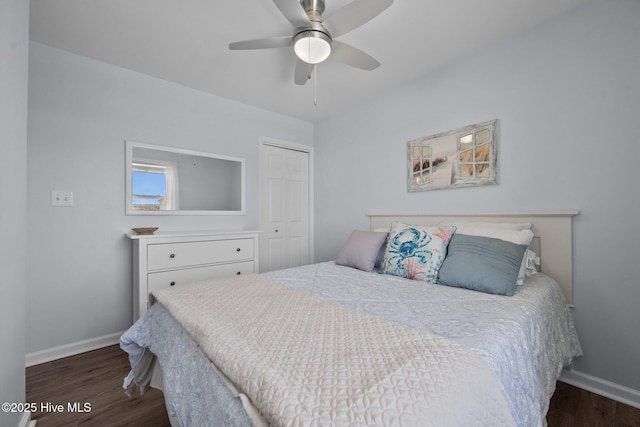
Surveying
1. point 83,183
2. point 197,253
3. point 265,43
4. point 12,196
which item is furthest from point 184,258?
point 265,43

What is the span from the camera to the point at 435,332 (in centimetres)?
97

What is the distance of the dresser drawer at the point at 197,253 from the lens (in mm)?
2195

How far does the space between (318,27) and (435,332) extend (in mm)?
1673

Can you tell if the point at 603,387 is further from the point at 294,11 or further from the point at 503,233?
the point at 294,11

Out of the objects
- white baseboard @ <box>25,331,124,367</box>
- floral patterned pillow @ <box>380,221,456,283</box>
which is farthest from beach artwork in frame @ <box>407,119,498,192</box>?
white baseboard @ <box>25,331,124,367</box>

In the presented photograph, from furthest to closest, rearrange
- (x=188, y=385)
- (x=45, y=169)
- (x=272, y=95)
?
(x=272, y=95) < (x=45, y=169) < (x=188, y=385)

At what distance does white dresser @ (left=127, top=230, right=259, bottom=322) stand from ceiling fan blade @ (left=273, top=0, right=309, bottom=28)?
5.93 ft

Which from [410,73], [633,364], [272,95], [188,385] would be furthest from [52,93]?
[633,364]

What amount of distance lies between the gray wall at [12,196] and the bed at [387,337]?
0.42 metres

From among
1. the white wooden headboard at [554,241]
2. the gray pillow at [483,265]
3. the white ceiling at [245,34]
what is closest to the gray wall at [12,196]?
the white ceiling at [245,34]

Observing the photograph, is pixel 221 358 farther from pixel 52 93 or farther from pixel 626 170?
pixel 52 93

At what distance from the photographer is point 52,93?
6.73 feet

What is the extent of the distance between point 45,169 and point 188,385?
216 centimetres

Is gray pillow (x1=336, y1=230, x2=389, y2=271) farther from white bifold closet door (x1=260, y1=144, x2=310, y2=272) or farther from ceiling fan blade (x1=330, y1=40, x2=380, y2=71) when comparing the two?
white bifold closet door (x1=260, y1=144, x2=310, y2=272)
